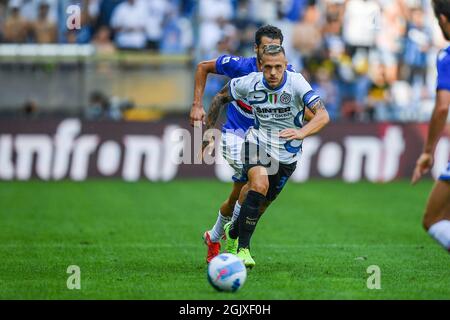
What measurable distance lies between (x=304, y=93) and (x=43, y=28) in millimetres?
13205

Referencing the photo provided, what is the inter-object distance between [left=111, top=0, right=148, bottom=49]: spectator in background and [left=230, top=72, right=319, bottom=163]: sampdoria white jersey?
12.7 meters

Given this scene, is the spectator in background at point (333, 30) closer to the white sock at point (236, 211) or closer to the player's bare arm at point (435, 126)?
the white sock at point (236, 211)

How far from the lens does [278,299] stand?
25.0ft

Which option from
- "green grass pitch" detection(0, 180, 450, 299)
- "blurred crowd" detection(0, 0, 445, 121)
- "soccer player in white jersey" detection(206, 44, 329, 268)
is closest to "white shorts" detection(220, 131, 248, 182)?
"soccer player in white jersey" detection(206, 44, 329, 268)

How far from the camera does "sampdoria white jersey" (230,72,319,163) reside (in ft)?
30.9

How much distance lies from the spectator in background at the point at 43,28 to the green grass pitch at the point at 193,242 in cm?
345

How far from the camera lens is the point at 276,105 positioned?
9508 millimetres

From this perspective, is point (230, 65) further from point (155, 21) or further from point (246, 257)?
point (155, 21)

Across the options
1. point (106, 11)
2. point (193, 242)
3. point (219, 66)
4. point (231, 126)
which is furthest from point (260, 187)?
point (106, 11)

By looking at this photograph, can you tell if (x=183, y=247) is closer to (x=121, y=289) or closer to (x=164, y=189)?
(x=121, y=289)

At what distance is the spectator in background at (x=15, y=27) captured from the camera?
70.2 ft

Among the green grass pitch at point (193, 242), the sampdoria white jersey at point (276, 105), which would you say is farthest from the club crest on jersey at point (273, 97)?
the green grass pitch at point (193, 242)

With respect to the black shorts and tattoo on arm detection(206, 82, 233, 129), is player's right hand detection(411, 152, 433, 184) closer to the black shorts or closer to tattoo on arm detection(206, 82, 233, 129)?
the black shorts
